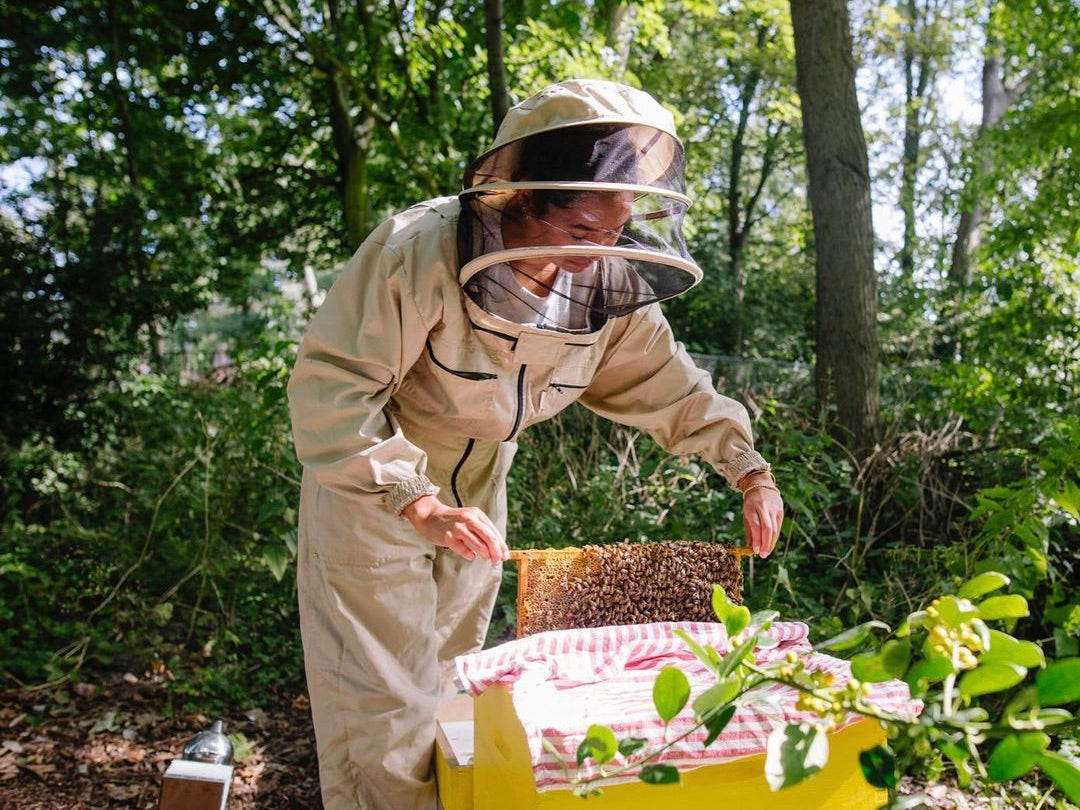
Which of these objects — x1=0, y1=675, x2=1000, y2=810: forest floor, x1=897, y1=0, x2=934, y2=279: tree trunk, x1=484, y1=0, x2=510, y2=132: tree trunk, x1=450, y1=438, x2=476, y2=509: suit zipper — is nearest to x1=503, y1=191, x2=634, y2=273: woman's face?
x1=450, y1=438, x2=476, y2=509: suit zipper

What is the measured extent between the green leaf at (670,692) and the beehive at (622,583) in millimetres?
781

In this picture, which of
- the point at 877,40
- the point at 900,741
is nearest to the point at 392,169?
the point at 900,741

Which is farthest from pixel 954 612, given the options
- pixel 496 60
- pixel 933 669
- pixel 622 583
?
pixel 496 60

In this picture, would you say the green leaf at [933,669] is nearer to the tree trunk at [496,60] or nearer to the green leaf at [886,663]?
the green leaf at [886,663]

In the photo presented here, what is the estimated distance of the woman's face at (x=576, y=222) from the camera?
5.61 feet

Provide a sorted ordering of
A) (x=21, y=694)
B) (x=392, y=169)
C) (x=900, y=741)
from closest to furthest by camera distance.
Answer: (x=900, y=741)
(x=21, y=694)
(x=392, y=169)

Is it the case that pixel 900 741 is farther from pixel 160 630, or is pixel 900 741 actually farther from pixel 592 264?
pixel 160 630

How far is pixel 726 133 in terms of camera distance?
13.7 meters

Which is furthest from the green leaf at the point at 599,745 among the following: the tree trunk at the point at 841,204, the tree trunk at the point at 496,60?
the tree trunk at the point at 496,60

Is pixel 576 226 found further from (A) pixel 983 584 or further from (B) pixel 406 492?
(A) pixel 983 584

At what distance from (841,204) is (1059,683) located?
11.4ft

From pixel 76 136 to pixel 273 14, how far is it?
61.3 inches

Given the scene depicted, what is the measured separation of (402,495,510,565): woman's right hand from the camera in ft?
5.03

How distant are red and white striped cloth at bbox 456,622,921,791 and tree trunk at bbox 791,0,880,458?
2516 mm
